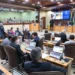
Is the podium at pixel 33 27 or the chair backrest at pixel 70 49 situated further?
the podium at pixel 33 27

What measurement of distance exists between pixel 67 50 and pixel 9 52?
1.78m

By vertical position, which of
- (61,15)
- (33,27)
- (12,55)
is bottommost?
(12,55)

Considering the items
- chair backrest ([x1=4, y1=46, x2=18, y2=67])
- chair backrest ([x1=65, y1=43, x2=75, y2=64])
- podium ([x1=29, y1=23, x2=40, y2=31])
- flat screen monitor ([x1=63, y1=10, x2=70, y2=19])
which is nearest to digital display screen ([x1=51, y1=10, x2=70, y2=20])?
flat screen monitor ([x1=63, y1=10, x2=70, y2=19])

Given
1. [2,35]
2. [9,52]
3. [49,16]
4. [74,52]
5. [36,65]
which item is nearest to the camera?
[36,65]

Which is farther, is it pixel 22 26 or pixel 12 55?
pixel 22 26

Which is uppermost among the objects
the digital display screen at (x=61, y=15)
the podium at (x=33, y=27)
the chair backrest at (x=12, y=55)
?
the digital display screen at (x=61, y=15)

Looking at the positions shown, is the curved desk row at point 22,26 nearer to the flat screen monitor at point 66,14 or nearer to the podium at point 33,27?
the podium at point 33,27

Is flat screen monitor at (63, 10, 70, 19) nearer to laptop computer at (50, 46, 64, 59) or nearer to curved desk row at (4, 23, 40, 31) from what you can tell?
curved desk row at (4, 23, 40, 31)

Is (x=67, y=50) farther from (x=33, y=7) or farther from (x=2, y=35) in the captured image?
(x=33, y=7)

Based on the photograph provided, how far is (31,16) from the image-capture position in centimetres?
2028

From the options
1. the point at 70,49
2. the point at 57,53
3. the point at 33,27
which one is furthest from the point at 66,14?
the point at 57,53

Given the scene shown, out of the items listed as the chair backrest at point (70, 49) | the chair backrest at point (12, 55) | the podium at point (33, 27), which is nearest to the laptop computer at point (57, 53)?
the chair backrest at point (70, 49)

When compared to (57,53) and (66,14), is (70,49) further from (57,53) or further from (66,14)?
(66,14)

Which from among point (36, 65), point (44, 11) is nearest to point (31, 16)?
point (44, 11)
